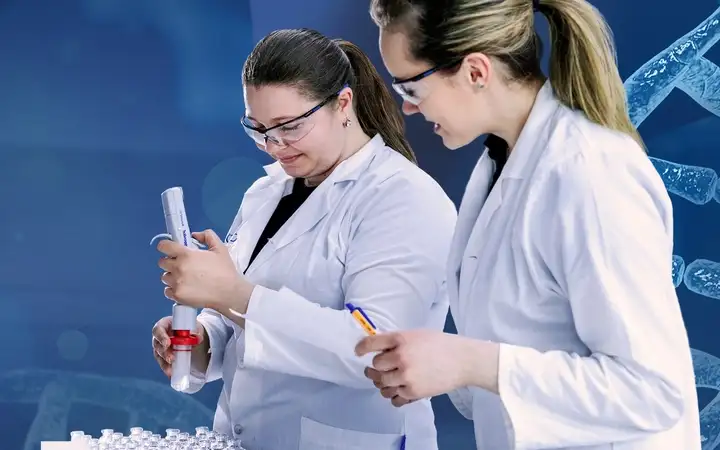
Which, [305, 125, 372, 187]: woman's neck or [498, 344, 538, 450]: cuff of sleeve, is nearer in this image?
[498, 344, 538, 450]: cuff of sleeve

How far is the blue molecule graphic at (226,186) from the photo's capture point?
3.31 meters

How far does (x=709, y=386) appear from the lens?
10.1 feet

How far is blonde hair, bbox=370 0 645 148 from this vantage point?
50.0 inches

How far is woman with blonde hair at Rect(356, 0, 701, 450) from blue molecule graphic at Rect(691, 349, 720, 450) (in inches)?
75.6

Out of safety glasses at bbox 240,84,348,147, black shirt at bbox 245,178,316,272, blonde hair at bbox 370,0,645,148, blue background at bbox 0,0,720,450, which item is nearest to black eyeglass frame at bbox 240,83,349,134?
safety glasses at bbox 240,84,348,147

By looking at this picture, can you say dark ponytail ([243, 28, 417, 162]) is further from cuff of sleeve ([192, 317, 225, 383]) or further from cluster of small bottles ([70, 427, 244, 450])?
cluster of small bottles ([70, 427, 244, 450])

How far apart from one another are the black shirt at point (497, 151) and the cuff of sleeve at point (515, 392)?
1.37ft

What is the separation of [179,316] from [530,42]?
77 centimetres

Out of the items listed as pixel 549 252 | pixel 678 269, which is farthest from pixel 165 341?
pixel 678 269

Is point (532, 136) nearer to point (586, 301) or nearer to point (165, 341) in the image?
point (586, 301)

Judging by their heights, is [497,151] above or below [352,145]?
below

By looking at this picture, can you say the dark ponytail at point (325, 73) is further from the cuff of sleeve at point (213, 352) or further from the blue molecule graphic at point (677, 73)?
the blue molecule graphic at point (677, 73)

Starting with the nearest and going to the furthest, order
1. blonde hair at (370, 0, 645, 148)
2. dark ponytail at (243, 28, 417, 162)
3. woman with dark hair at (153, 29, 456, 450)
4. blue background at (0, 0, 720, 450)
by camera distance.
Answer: blonde hair at (370, 0, 645, 148), woman with dark hair at (153, 29, 456, 450), dark ponytail at (243, 28, 417, 162), blue background at (0, 0, 720, 450)

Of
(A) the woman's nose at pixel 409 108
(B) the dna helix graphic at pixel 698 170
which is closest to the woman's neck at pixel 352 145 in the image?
(A) the woman's nose at pixel 409 108
